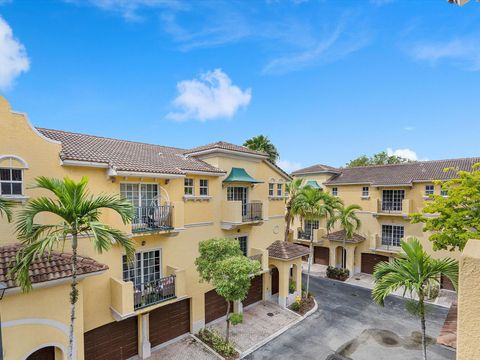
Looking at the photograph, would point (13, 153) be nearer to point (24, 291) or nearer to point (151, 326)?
point (24, 291)

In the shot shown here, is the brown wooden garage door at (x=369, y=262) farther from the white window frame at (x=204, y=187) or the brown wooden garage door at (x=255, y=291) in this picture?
the white window frame at (x=204, y=187)

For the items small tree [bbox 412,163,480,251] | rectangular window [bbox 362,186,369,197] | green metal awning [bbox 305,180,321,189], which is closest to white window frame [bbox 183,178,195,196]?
small tree [bbox 412,163,480,251]

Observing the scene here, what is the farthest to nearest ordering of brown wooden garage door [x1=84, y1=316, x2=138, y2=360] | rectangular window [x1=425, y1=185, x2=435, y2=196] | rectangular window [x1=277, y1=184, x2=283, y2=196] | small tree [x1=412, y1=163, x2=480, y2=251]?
rectangular window [x1=425, y1=185, x2=435, y2=196] → rectangular window [x1=277, y1=184, x2=283, y2=196] → small tree [x1=412, y1=163, x2=480, y2=251] → brown wooden garage door [x1=84, y1=316, x2=138, y2=360]

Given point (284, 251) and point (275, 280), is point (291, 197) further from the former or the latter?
point (275, 280)

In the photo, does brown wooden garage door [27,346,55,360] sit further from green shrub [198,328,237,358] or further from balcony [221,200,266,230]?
balcony [221,200,266,230]

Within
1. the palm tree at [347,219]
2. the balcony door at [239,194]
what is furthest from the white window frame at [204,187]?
the palm tree at [347,219]

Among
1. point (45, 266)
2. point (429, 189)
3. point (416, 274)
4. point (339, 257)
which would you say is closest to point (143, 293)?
point (45, 266)

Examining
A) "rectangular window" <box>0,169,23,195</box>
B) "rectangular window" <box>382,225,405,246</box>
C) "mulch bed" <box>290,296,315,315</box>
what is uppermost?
"rectangular window" <box>0,169,23,195</box>

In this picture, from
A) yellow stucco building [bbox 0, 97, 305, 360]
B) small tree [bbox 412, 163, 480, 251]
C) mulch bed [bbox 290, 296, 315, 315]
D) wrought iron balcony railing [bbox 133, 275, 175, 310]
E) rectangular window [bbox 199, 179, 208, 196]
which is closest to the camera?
yellow stucco building [bbox 0, 97, 305, 360]
